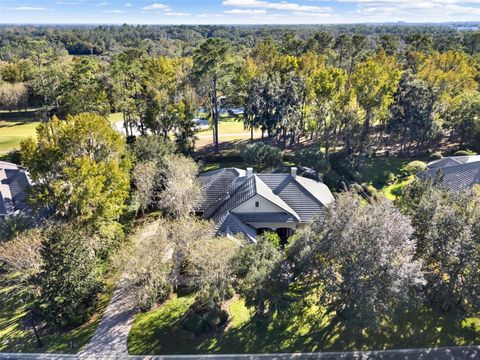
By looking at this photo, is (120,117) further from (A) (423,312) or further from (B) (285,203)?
(A) (423,312)

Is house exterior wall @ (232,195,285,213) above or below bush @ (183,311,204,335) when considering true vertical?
above

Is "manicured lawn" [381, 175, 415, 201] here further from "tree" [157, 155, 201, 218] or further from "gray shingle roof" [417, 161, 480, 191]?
"tree" [157, 155, 201, 218]

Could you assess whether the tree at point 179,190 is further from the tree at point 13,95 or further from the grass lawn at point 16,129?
the tree at point 13,95

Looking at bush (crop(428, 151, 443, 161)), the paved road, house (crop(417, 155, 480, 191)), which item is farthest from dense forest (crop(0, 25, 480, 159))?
the paved road

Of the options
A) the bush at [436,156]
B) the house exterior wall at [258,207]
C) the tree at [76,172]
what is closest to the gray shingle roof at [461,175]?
the bush at [436,156]

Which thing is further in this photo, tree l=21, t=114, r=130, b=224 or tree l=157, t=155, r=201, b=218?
tree l=157, t=155, r=201, b=218

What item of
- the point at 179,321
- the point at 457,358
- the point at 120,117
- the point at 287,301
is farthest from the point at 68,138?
the point at 120,117
